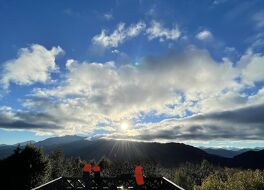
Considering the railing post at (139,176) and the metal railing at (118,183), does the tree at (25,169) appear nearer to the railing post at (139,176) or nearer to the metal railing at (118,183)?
the metal railing at (118,183)

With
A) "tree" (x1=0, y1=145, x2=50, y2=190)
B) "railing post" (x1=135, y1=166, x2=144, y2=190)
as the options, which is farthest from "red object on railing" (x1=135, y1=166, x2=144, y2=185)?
"tree" (x1=0, y1=145, x2=50, y2=190)

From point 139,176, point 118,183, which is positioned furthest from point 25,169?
point 139,176

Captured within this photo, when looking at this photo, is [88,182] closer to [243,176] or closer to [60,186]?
[60,186]

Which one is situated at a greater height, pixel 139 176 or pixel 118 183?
pixel 139 176

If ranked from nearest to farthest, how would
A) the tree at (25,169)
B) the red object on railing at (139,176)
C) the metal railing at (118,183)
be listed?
the red object on railing at (139,176) → the metal railing at (118,183) → the tree at (25,169)

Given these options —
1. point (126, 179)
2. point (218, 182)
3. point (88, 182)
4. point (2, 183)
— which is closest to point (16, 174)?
point (2, 183)

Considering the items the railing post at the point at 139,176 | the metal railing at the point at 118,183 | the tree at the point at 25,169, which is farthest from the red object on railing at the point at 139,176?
the tree at the point at 25,169

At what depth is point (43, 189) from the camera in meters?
15.4

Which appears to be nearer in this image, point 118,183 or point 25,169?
point 118,183

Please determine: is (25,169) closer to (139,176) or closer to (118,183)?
(118,183)

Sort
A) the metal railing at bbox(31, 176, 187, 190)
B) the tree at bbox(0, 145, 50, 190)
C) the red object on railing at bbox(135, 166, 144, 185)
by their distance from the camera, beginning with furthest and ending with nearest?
the tree at bbox(0, 145, 50, 190), the metal railing at bbox(31, 176, 187, 190), the red object on railing at bbox(135, 166, 144, 185)

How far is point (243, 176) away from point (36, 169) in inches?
1254

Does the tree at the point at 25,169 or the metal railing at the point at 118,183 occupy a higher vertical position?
the tree at the point at 25,169

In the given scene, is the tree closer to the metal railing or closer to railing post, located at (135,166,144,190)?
the metal railing
